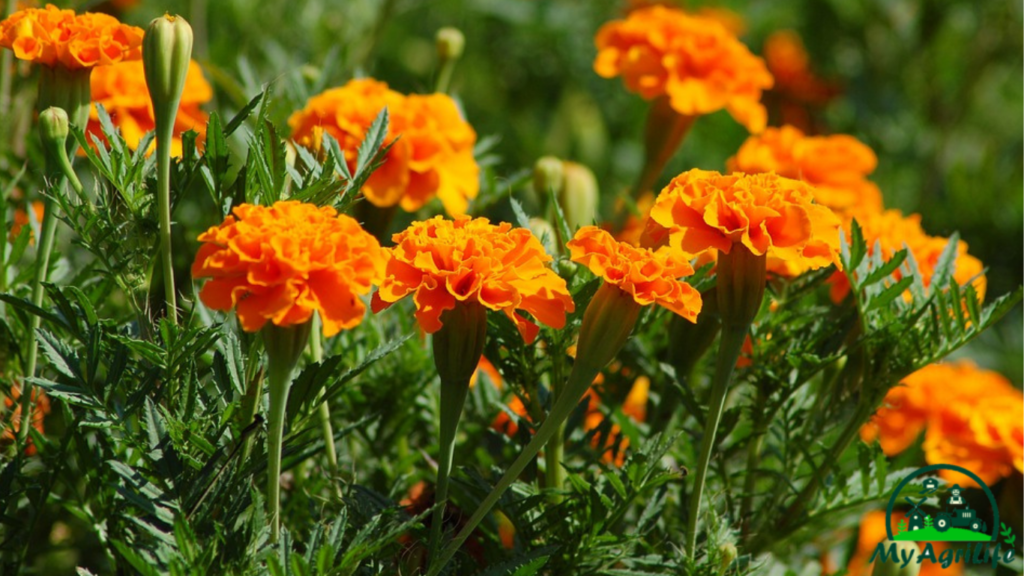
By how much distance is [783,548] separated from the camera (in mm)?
1006

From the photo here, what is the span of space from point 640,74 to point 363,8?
1.80 feet

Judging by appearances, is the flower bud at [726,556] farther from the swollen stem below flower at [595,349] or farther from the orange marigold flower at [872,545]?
the orange marigold flower at [872,545]

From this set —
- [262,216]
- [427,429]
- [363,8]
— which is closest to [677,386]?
[427,429]

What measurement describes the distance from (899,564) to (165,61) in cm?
57

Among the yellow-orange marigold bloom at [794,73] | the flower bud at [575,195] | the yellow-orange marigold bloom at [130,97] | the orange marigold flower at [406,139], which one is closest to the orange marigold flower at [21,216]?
the yellow-orange marigold bloom at [130,97]

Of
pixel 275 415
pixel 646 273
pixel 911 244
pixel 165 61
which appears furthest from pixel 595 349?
pixel 911 244

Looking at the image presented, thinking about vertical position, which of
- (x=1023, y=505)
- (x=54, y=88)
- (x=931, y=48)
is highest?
(x=931, y=48)

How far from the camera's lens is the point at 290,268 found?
59 cm

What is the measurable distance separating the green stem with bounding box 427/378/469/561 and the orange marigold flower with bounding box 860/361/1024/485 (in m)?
0.41

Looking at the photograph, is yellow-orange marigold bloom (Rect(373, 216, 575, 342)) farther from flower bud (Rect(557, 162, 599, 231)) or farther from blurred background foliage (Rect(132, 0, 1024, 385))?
blurred background foliage (Rect(132, 0, 1024, 385))

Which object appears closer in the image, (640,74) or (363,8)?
(640,74)

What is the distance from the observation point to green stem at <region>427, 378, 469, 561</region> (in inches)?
27.6

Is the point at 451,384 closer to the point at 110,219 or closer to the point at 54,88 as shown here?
the point at 110,219

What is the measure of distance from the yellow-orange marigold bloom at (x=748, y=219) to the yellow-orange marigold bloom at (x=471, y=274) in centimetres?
9
